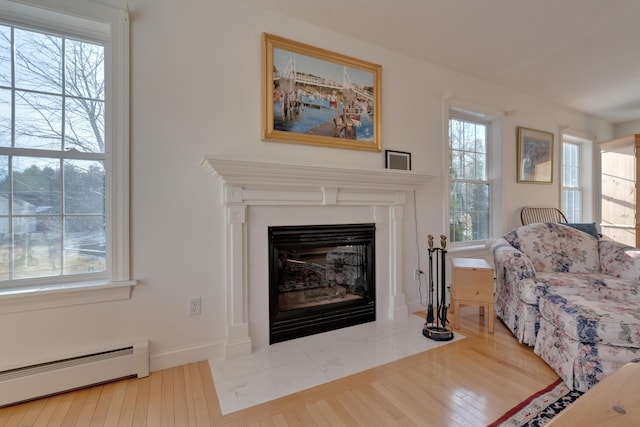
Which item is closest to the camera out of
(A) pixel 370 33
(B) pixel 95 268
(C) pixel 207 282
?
(B) pixel 95 268

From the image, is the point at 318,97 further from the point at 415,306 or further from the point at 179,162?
the point at 415,306

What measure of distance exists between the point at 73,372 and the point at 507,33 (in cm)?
386

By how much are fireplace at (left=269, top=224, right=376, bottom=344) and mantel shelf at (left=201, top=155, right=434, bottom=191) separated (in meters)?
0.38

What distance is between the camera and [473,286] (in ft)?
7.68

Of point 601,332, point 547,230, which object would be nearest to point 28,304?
point 601,332

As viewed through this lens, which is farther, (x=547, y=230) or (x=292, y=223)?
(x=547, y=230)

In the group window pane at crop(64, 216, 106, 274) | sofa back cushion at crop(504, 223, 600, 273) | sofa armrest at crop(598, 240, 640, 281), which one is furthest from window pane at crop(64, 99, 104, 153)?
sofa armrest at crop(598, 240, 640, 281)

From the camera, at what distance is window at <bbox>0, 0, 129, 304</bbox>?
62.6 inches

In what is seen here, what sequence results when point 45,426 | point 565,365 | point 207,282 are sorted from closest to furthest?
point 45,426 < point 565,365 < point 207,282

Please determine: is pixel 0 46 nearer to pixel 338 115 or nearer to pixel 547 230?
pixel 338 115

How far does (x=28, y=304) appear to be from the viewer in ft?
4.99

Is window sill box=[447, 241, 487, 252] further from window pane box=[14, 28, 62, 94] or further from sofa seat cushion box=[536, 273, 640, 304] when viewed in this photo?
window pane box=[14, 28, 62, 94]

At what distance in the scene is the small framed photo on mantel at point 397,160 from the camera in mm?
2588

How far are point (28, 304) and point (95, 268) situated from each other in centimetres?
33
